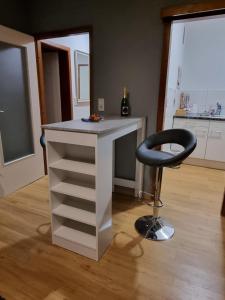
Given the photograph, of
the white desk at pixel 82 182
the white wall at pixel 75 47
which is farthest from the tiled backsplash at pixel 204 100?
the white desk at pixel 82 182

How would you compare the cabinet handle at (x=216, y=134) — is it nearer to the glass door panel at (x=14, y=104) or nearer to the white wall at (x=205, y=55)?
the white wall at (x=205, y=55)

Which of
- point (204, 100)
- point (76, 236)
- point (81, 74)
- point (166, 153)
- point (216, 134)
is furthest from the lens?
point (81, 74)

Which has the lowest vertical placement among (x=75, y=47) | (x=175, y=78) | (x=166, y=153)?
(x=166, y=153)

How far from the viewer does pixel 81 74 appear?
4184 mm

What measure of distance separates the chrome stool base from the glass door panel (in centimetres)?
182

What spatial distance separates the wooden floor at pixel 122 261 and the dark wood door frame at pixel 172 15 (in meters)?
1.18

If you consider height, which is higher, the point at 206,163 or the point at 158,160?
the point at 158,160

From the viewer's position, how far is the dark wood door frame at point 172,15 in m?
1.85

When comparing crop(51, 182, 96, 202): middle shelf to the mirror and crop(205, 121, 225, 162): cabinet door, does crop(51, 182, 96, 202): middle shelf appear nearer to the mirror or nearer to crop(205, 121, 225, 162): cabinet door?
crop(205, 121, 225, 162): cabinet door

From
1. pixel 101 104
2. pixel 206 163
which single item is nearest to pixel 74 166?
pixel 101 104

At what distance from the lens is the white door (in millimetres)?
2477

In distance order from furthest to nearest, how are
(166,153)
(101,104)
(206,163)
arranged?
(206,163) → (101,104) → (166,153)

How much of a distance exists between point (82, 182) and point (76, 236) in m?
0.45

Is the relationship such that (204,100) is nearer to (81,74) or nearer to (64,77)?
(81,74)
